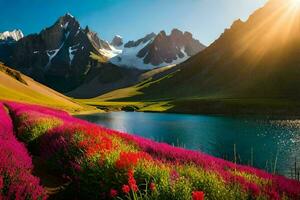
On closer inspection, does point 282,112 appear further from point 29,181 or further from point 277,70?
point 29,181

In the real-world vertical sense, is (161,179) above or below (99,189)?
above

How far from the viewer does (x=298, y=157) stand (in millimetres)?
38188

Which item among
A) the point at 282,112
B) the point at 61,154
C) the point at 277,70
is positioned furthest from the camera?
the point at 277,70

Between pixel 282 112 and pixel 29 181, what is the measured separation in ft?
428

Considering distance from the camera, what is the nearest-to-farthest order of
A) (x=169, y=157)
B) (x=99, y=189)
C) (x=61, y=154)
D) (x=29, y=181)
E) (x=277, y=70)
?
(x=29, y=181) < (x=99, y=189) < (x=169, y=157) < (x=61, y=154) < (x=277, y=70)

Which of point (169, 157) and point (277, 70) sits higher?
point (277, 70)

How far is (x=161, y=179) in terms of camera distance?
850 cm

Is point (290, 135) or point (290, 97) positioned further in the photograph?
point (290, 97)

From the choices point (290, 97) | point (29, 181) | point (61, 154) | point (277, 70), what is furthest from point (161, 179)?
point (277, 70)

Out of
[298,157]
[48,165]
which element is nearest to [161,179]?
[48,165]

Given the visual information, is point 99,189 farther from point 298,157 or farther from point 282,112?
point 282,112

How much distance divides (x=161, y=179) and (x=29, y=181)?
322cm

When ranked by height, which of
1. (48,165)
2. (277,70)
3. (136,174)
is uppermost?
(277,70)

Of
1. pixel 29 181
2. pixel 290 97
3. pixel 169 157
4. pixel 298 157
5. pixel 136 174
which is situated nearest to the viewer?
pixel 29 181
